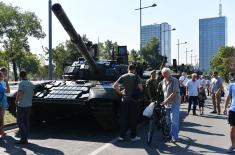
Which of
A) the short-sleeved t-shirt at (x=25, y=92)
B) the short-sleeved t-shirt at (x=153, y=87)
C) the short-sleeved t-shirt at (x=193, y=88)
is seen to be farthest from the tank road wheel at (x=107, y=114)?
the short-sleeved t-shirt at (x=193, y=88)

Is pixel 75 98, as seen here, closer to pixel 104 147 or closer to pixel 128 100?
pixel 128 100

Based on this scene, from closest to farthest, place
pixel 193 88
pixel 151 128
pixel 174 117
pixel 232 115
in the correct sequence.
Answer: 1. pixel 232 115
2. pixel 151 128
3. pixel 174 117
4. pixel 193 88

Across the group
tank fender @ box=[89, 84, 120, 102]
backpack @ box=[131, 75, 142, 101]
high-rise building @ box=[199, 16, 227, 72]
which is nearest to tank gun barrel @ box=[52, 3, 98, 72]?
tank fender @ box=[89, 84, 120, 102]

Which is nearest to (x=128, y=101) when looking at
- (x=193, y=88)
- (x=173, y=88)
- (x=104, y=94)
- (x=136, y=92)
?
(x=136, y=92)

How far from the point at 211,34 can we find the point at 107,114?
375 ft

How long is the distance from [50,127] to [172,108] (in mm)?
4068

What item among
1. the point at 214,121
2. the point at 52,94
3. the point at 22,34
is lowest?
the point at 214,121

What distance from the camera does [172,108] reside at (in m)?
10.8

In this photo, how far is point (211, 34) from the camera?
403 feet

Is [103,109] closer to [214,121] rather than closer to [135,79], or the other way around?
[135,79]

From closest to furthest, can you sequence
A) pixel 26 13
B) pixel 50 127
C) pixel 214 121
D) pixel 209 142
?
pixel 209 142 → pixel 50 127 → pixel 214 121 → pixel 26 13

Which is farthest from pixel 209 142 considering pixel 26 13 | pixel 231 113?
pixel 26 13

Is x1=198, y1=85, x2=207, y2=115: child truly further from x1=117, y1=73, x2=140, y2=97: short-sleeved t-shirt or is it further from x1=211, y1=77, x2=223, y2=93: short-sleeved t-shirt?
x1=117, y1=73, x2=140, y2=97: short-sleeved t-shirt

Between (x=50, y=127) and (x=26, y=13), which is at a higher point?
(x=26, y=13)
